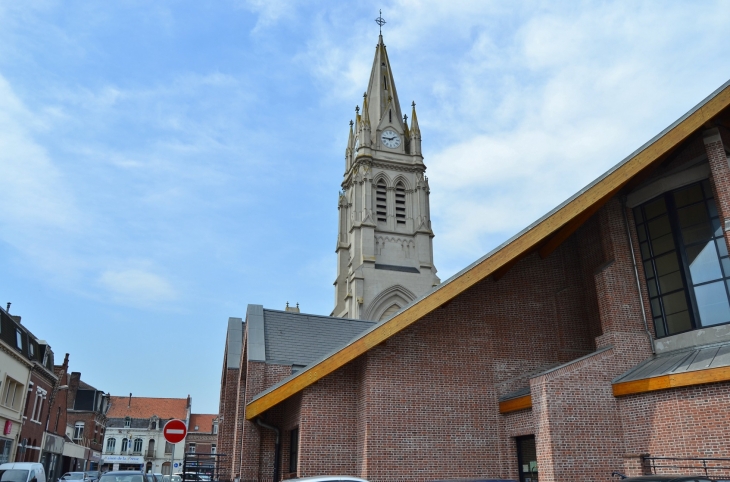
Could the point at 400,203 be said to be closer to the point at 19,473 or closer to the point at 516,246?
the point at 19,473

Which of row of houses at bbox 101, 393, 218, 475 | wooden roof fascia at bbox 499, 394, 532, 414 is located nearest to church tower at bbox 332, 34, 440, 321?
row of houses at bbox 101, 393, 218, 475

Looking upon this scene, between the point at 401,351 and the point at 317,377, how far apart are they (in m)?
2.04

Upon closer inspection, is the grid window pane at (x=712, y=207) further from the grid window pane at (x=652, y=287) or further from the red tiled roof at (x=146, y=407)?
the red tiled roof at (x=146, y=407)

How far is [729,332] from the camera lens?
11656 mm

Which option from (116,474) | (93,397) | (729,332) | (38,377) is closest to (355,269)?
(38,377)

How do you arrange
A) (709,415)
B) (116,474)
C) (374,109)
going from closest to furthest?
(709,415)
(116,474)
(374,109)

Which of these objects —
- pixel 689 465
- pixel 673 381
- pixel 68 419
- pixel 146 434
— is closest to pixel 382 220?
pixel 68 419

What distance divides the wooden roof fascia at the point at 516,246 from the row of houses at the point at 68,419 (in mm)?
3116

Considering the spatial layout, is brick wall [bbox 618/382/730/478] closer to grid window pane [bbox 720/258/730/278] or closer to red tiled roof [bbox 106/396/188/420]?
grid window pane [bbox 720/258/730/278]

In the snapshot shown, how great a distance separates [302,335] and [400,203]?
130 ft

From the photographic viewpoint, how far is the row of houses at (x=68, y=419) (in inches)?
1198

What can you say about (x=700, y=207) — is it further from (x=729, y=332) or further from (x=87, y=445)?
(x=87, y=445)

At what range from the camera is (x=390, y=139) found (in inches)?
2420

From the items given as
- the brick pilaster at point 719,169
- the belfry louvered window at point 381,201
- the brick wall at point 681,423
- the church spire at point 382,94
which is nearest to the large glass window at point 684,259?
the brick pilaster at point 719,169
